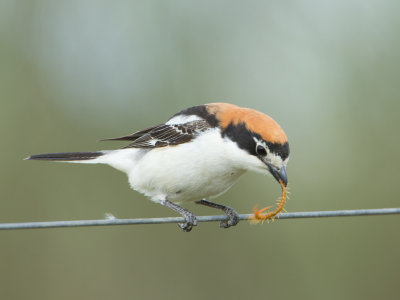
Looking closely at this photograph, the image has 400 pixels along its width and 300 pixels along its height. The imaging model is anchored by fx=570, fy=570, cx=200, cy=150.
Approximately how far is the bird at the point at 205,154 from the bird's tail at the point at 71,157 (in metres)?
0.53

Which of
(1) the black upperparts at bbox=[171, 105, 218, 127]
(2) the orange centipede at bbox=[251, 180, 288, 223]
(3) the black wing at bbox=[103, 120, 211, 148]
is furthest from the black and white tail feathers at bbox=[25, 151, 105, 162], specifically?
(2) the orange centipede at bbox=[251, 180, 288, 223]

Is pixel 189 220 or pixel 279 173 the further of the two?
pixel 189 220

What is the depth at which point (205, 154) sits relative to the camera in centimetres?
466

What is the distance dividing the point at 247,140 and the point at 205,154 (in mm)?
375

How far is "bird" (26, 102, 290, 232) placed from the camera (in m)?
4.42

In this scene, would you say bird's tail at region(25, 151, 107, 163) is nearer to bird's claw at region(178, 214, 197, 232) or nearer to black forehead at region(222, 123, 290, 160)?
bird's claw at region(178, 214, 197, 232)

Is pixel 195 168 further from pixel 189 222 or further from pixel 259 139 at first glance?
pixel 259 139

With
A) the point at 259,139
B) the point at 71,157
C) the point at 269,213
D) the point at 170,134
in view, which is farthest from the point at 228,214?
the point at 71,157

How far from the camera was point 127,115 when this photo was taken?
895 centimetres

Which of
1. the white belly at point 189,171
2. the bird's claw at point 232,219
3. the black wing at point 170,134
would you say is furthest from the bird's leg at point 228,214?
the black wing at point 170,134

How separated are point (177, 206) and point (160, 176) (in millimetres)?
350

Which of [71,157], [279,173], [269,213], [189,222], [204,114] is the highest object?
[204,114]

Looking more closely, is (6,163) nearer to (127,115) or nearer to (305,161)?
(127,115)

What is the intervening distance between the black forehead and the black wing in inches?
11.2
